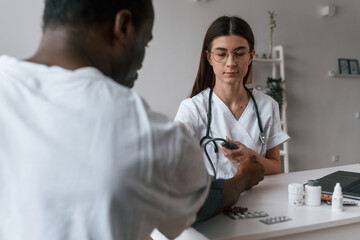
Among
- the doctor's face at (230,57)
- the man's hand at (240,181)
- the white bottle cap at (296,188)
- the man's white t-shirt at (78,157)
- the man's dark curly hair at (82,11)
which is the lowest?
the white bottle cap at (296,188)

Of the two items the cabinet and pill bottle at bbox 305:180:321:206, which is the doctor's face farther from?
the cabinet

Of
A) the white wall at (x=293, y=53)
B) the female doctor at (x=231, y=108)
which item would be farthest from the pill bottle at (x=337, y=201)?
the white wall at (x=293, y=53)

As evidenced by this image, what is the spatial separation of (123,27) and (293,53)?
376 centimetres

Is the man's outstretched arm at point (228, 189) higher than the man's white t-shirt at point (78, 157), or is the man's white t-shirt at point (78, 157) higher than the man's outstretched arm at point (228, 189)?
the man's white t-shirt at point (78, 157)

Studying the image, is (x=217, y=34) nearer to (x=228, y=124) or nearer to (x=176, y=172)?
(x=228, y=124)

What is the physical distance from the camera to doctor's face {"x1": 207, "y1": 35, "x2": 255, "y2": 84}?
162 centimetres

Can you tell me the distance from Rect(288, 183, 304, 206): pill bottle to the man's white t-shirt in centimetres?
64

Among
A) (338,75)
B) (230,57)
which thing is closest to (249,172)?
(230,57)

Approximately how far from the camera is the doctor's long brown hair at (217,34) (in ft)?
5.34

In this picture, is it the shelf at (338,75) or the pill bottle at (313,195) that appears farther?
the shelf at (338,75)

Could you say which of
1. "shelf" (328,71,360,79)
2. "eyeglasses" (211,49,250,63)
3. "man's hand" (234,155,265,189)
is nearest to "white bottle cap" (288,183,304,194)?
"man's hand" (234,155,265,189)

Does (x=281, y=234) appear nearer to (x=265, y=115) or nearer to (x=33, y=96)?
(x=33, y=96)

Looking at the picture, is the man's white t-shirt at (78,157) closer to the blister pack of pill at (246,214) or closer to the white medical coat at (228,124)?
the blister pack of pill at (246,214)

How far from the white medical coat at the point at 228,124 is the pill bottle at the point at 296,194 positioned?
48cm
